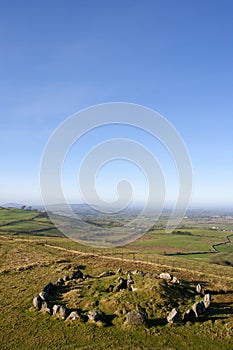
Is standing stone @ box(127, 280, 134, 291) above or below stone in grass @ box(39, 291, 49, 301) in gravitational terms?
above

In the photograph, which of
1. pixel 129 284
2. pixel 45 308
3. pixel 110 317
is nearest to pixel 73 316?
pixel 110 317

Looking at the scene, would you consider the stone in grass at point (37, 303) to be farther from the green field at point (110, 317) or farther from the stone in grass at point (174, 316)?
Answer: the stone in grass at point (174, 316)

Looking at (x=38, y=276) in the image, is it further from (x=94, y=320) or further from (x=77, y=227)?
(x=77, y=227)

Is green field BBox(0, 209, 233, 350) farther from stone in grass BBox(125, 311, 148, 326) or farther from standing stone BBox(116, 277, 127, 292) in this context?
standing stone BBox(116, 277, 127, 292)

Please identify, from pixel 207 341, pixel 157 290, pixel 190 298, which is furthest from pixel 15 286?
pixel 207 341

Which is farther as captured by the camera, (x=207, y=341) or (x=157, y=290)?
(x=157, y=290)

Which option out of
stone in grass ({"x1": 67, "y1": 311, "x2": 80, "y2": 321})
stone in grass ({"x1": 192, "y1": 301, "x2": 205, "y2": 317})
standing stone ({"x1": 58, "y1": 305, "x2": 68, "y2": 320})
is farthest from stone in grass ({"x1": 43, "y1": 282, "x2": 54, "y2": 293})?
stone in grass ({"x1": 192, "y1": 301, "x2": 205, "y2": 317})

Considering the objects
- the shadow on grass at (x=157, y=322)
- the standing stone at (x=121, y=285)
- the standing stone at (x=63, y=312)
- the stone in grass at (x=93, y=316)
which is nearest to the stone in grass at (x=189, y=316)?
the shadow on grass at (x=157, y=322)
